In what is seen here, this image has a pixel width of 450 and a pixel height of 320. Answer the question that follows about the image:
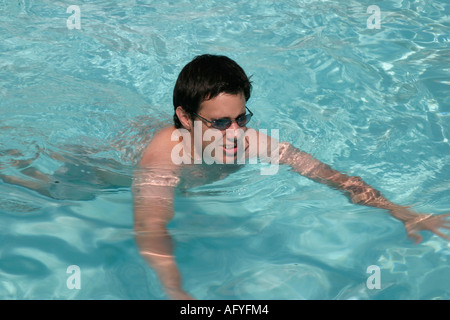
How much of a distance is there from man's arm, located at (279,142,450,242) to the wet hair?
2.31 ft

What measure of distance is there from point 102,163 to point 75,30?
2633 mm

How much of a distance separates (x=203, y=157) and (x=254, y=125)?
1048 millimetres

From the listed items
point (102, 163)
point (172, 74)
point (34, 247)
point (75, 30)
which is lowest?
point (34, 247)

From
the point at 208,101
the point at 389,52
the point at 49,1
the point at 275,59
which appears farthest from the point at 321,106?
the point at 49,1

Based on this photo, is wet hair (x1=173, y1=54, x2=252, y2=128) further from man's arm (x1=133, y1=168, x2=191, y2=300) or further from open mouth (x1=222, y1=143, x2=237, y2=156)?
man's arm (x1=133, y1=168, x2=191, y2=300)

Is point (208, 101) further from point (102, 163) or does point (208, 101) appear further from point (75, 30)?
point (75, 30)

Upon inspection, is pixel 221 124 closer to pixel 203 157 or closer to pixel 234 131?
pixel 234 131

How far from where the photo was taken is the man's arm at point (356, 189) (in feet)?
10.8

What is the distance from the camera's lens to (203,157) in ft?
12.3

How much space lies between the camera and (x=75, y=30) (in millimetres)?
6004

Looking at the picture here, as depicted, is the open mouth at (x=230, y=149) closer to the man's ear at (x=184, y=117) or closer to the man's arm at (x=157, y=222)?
the man's ear at (x=184, y=117)

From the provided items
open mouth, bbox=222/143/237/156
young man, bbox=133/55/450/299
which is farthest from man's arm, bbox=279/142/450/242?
open mouth, bbox=222/143/237/156

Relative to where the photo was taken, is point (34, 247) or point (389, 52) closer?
point (34, 247)

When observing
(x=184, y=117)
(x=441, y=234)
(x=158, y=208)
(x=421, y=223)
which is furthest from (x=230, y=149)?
(x=441, y=234)
